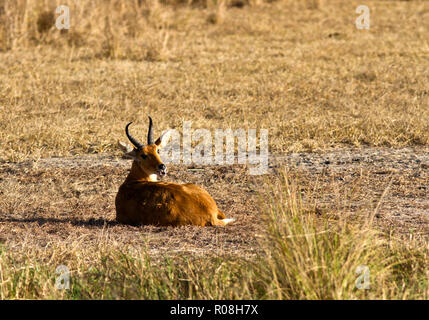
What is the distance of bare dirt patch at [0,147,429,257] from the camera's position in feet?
21.9

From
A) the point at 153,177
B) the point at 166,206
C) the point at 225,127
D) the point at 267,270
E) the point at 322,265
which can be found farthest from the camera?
the point at 225,127

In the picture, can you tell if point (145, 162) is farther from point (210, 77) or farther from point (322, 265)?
point (210, 77)

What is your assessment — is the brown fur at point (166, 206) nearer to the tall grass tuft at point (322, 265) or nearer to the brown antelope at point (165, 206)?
the brown antelope at point (165, 206)

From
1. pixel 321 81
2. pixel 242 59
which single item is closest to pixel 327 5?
pixel 242 59

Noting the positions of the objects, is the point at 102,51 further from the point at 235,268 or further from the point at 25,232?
the point at 235,268

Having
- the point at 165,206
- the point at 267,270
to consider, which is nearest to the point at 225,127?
the point at 165,206

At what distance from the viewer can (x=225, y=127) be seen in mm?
11320

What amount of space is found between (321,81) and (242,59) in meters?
2.36

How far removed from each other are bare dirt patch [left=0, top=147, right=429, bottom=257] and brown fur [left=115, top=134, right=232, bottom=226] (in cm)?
11

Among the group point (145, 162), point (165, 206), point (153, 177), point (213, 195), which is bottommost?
point (213, 195)

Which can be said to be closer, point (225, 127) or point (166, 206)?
point (166, 206)

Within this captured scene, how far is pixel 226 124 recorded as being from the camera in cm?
1146

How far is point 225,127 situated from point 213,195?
9.70 ft

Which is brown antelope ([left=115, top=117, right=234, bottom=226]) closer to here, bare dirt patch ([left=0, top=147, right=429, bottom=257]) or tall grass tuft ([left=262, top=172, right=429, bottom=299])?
bare dirt patch ([left=0, top=147, right=429, bottom=257])
